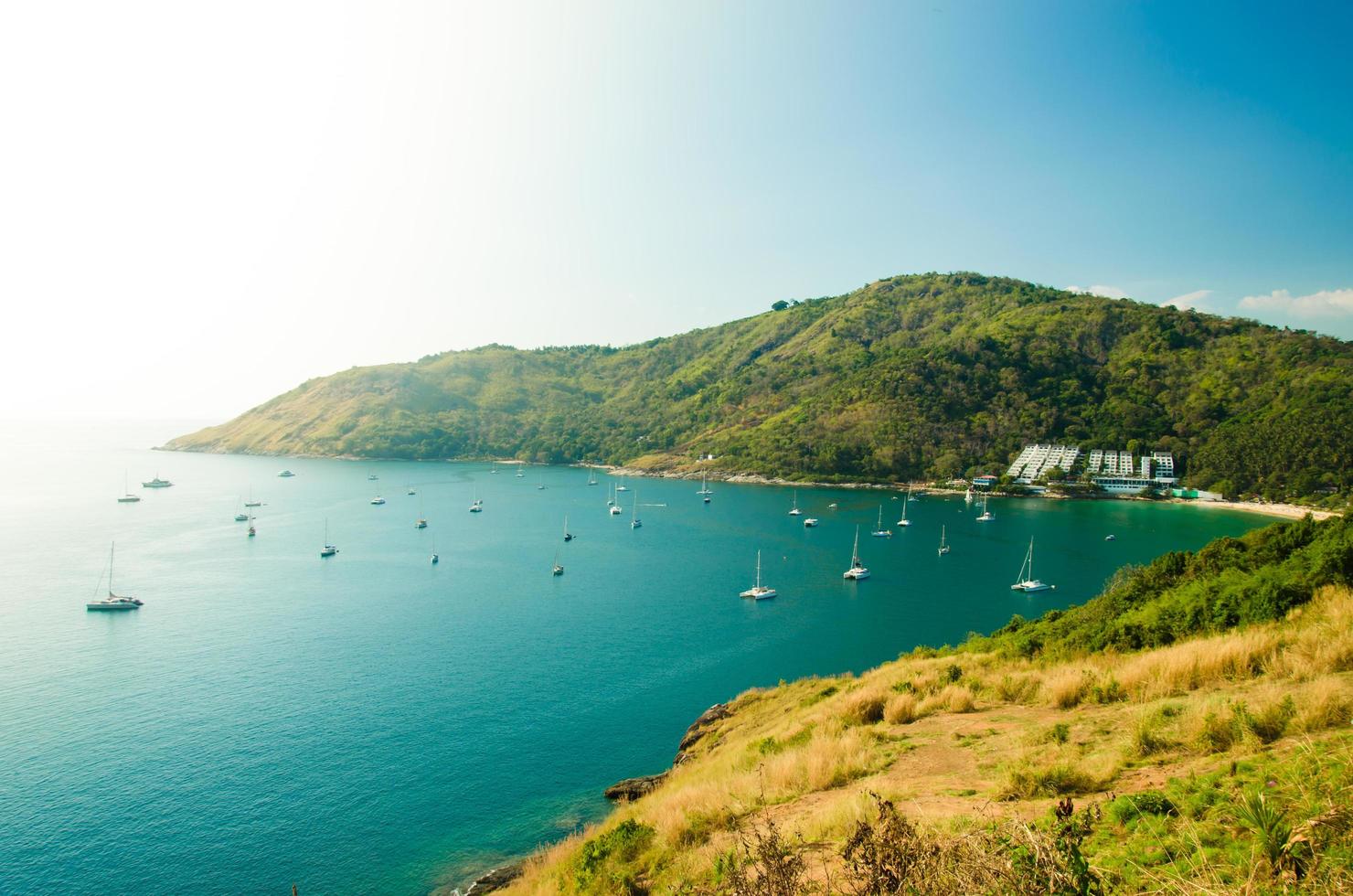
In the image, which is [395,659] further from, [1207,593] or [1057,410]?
[1057,410]

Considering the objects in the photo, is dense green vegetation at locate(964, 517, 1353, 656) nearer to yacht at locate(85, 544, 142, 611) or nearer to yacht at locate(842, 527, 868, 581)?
yacht at locate(842, 527, 868, 581)

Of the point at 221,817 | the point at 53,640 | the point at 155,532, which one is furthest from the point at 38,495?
the point at 221,817

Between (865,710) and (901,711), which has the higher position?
(901,711)

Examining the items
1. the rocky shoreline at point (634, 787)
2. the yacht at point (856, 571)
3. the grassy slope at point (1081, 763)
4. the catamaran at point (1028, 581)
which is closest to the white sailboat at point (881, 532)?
the yacht at point (856, 571)

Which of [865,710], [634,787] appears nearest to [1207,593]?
[865,710]

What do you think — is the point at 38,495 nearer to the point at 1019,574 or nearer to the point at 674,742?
the point at 674,742

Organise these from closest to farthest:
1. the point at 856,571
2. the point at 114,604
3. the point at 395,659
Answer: the point at 395,659 → the point at 114,604 → the point at 856,571

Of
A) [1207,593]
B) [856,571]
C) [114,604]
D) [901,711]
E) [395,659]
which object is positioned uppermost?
[1207,593]
